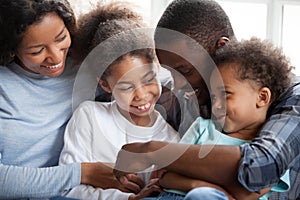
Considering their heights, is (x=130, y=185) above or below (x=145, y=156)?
below

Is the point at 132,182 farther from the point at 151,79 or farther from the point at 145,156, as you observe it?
the point at 151,79

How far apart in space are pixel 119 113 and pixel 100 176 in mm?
184

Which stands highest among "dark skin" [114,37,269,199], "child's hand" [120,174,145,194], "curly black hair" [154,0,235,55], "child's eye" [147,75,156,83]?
"curly black hair" [154,0,235,55]

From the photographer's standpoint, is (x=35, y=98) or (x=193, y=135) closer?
(x=193, y=135)

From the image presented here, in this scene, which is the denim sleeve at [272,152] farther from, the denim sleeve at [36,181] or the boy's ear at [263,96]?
the denim sleeve at [36,181]

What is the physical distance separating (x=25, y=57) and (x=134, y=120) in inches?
12.7

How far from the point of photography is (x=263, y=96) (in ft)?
3.72

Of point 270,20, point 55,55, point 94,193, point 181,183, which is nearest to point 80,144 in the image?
point 94,193

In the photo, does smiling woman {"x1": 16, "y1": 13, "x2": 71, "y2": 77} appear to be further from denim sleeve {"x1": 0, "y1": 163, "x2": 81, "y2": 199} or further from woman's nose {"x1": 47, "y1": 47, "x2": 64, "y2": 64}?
→ denim sleeve {"x1": 0, "y1": 163, "x2": 81, "y2": 199}

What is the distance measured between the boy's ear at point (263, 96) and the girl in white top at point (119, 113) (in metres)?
0.26

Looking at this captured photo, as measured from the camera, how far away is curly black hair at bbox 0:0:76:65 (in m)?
1.25

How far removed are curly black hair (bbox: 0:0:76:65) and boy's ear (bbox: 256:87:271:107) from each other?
0.55 m

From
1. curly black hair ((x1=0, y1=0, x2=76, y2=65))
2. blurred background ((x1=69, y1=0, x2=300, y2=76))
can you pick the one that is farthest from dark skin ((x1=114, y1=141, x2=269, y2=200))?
blurred background ((x1=69, y1=0, x2=300, y2=76))

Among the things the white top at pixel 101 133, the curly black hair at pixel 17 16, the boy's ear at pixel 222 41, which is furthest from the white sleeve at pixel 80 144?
the boy's ear at pixel 222 41
